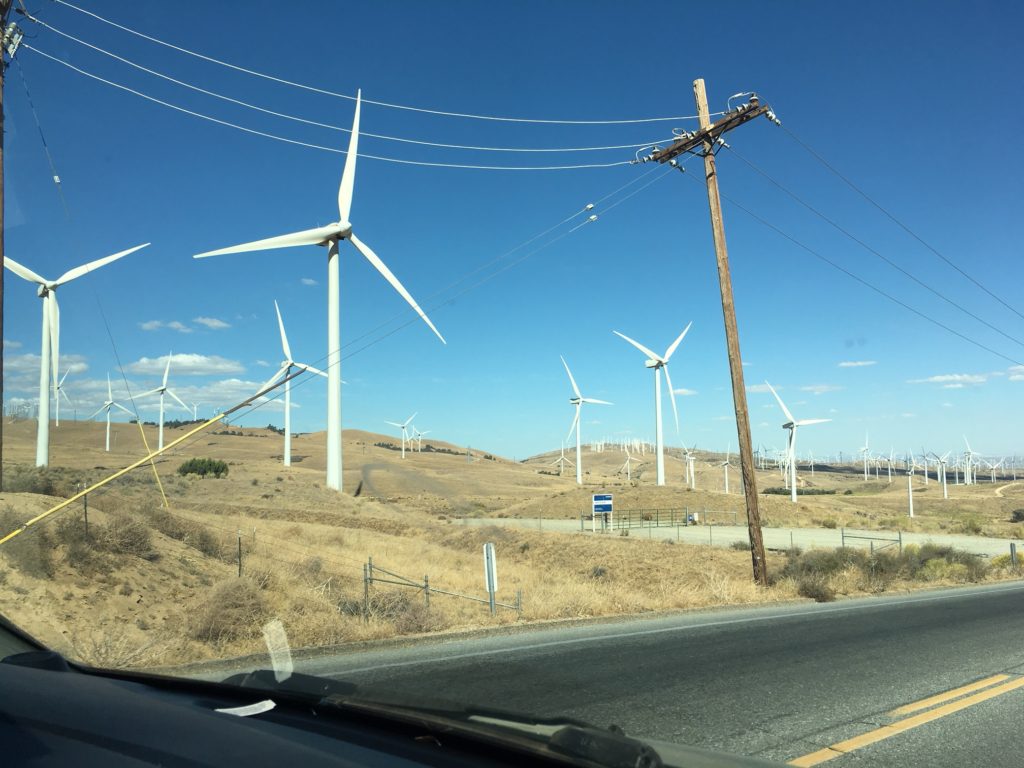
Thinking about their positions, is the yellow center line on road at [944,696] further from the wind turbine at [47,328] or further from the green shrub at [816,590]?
the wind turbine at [47,328]

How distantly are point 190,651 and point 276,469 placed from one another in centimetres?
6384

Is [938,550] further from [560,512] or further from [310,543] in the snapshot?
[560,512]

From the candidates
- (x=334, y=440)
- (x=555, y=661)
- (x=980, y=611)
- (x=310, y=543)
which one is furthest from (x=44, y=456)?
(x=980, y=611)

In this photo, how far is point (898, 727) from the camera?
643 cm

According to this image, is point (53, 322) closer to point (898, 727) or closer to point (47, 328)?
point (47, 328)

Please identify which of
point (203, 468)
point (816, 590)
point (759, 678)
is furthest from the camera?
point (203, 468)

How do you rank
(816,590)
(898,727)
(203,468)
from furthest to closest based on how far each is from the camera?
(203,468) < (816,590) < (898,727)

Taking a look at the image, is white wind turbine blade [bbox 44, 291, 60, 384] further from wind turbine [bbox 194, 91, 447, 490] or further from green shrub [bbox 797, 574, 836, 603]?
green shrub [bbox 797, 574, 836, 603]

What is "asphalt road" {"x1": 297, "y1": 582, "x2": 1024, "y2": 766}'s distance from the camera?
20.2 feet

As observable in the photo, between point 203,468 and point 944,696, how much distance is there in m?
65.7

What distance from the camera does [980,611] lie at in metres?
14.3

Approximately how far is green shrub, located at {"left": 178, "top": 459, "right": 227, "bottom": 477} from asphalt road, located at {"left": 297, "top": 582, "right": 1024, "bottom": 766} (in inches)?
2289

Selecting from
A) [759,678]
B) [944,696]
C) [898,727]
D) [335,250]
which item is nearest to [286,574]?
[759,678]

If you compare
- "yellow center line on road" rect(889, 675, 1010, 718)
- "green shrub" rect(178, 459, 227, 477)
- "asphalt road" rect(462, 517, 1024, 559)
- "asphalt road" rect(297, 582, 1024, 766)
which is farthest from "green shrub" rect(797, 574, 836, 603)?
"green shrub" rect(178, 459, 227, 477)
